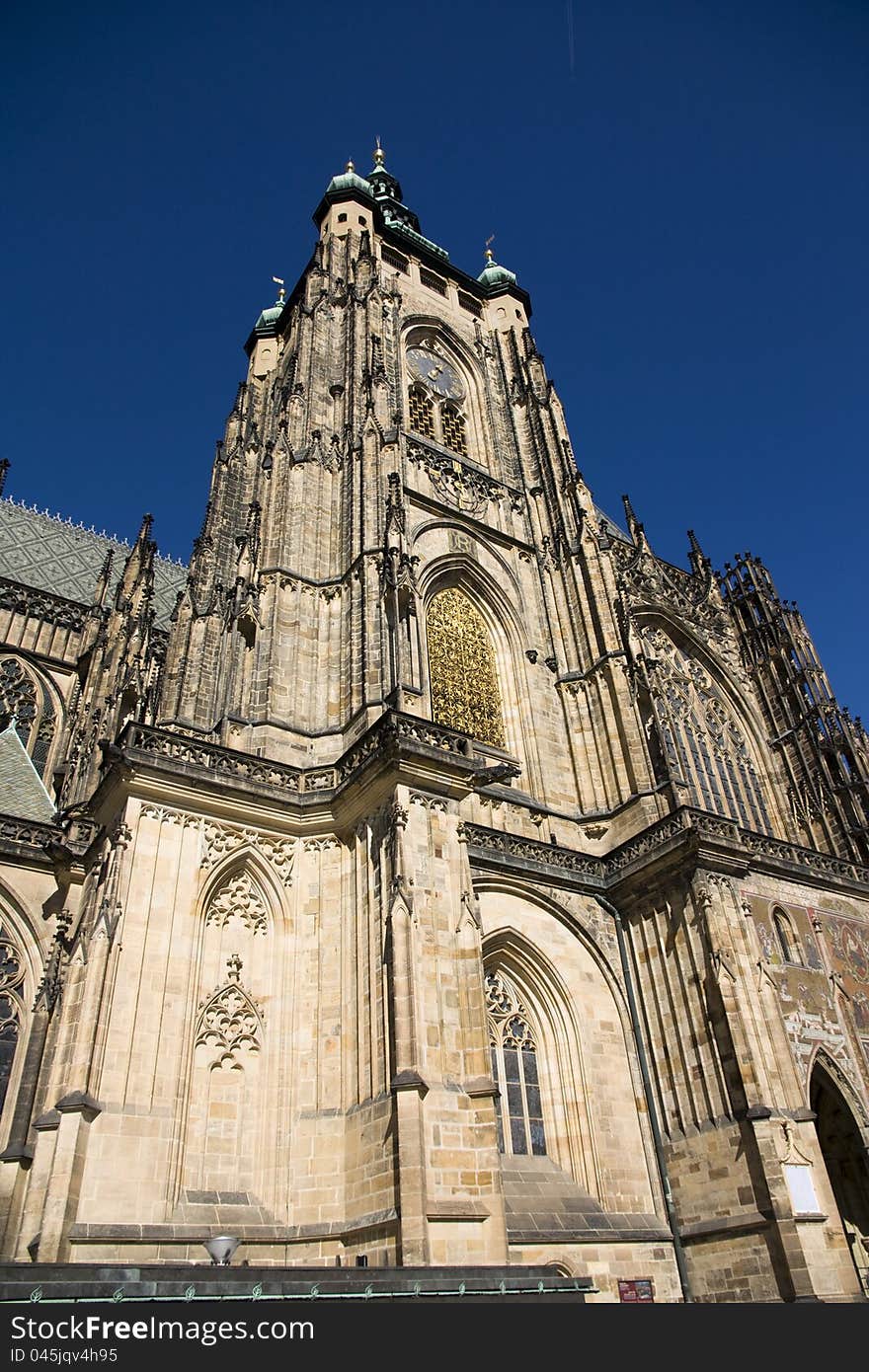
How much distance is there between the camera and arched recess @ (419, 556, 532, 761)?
63.3ft

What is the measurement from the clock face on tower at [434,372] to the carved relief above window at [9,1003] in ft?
60.9

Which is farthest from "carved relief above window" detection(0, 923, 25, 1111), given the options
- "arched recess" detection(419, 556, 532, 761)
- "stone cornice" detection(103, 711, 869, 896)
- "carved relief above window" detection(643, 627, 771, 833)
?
"carved relief above window" detection(643, 627, 771, 833)

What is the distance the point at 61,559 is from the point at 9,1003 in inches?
765

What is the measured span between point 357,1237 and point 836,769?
1767 centimetres

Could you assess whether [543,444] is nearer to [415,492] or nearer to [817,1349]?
[415,492]

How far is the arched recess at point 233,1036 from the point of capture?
438 inches

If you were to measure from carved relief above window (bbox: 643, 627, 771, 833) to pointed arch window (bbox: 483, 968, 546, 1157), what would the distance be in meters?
7.56

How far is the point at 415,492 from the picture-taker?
20.9 meters

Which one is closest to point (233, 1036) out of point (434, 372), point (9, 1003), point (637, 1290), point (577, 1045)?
point (9, 1003)

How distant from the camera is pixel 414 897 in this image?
39.5 ft

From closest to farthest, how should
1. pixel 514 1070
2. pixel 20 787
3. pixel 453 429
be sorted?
pixel 514 1070, pixel 20 787, pixel 453 429

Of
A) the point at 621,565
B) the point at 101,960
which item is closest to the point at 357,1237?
the point at 101,960

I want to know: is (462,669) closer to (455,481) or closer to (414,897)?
(455,481)

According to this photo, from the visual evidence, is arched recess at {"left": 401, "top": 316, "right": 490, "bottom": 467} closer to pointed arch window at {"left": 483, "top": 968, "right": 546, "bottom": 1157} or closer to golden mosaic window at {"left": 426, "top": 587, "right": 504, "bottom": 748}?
golden mosaic window at {"left": 426, "top": 587, "right": 504, "bottom": 748}
